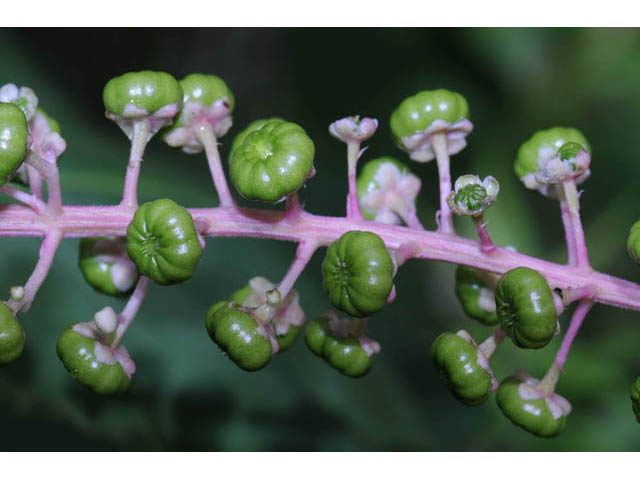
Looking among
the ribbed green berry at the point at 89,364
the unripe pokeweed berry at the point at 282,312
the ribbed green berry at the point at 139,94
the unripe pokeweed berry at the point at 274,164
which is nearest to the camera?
the unripe pokeweed berry at the point at 274,164

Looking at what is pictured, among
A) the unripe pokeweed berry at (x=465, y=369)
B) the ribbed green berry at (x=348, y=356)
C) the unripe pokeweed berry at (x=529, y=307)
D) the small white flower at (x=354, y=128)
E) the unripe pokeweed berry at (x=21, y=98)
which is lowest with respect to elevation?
the ribbed green berry at (x=348, y=356)

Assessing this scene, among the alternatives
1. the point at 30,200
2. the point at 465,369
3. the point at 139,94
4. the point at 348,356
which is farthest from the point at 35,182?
the point at 465,369

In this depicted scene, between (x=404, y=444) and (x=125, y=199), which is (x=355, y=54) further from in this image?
(x=125, y=199)

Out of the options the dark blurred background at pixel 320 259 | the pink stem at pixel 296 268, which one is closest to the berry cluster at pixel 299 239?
the pink stem at pixel 296 268

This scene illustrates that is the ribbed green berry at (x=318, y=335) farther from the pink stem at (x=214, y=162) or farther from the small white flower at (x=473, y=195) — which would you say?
the small white flower at (x=473, y=195)

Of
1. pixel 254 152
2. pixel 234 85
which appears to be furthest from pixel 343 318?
pixel 234 85

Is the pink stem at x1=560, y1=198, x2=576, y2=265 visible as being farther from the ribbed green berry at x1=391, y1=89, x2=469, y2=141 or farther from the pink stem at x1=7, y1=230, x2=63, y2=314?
the pink stem at x1=7, y1=230, x2=63, y2=314
